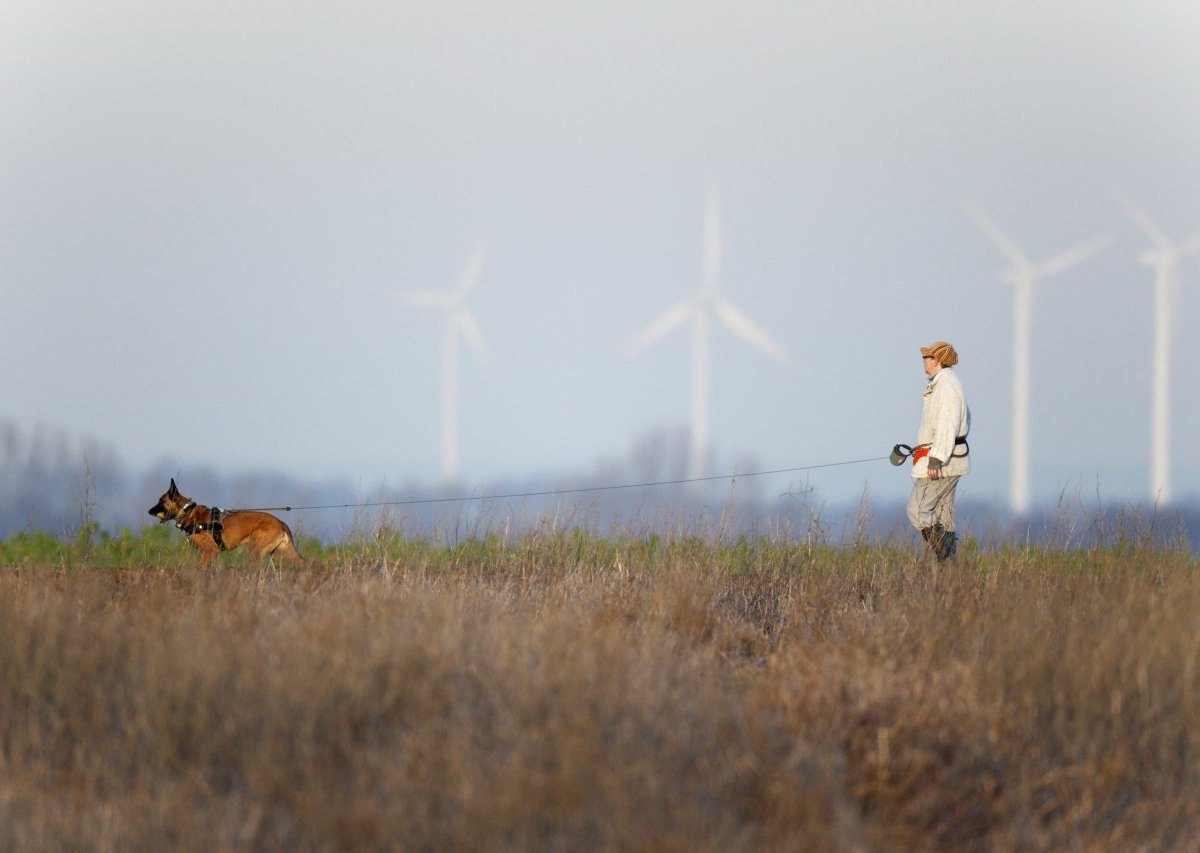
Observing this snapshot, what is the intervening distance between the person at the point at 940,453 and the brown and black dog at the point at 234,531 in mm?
5708

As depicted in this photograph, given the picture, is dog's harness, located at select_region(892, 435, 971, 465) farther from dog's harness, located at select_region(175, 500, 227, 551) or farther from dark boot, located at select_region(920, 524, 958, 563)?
dog's harness, located at select_region(175, 500, 227, 551)

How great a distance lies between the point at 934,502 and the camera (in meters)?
11.5

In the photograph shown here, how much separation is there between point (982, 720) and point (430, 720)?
2429 millimetres

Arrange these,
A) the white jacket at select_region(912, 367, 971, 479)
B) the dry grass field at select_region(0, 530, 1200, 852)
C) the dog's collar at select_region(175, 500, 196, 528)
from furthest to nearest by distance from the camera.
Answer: the dog's collar at select_region(175, 500, 196, 528), the white jacket at select_region(912, 367, 971, 479), the dry grass field at select_region(0, 530, 1200, 852)

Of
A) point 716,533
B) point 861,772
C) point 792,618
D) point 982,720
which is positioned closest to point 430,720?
point 861,772

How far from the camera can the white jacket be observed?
11.2m

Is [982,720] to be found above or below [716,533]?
below

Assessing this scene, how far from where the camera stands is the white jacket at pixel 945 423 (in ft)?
36.7

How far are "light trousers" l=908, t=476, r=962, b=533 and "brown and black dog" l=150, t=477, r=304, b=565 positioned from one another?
5668mm

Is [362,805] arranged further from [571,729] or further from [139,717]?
[139,717]

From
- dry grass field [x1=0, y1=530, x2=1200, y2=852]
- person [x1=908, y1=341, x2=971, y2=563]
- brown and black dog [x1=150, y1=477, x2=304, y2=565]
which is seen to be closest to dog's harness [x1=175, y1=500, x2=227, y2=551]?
brown and black dog [x1=150, y1=477, x2=304, y2=565]

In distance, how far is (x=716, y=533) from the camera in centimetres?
1130

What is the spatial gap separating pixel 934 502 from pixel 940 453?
1.82ft

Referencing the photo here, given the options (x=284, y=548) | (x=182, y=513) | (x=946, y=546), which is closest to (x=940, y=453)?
(x=946, y=546)
